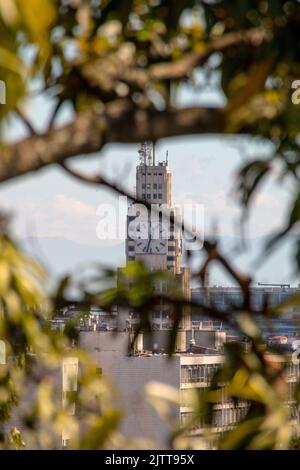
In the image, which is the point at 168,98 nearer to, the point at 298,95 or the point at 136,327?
the point at 298,95

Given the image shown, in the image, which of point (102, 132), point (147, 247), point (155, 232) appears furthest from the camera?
point (155, 232)

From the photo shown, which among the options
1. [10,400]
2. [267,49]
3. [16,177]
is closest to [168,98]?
[267,49]

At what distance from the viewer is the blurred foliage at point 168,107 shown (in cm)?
74

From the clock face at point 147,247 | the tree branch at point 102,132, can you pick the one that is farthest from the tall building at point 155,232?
the tree branch at point 102,132

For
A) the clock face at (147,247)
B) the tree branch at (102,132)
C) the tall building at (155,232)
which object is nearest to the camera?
the tree branch at (102,132)

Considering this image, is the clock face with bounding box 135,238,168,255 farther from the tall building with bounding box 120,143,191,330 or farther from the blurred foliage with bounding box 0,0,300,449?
the blurred foliage with bounding box 0,0,300,449

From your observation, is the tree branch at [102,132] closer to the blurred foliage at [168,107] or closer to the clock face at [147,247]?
the blurred foliage at [168,107]

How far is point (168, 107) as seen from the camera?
0.74m

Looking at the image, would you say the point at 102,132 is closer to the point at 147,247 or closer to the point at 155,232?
the point at 147,247

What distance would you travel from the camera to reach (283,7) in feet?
2.85

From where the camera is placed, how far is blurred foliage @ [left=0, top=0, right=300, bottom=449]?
742 mm

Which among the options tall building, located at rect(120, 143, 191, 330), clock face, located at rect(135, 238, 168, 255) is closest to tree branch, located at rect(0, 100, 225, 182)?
tall building, located at rect(120, 143, 191, 330)

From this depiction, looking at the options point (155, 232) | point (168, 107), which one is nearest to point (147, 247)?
point (155, 232)
